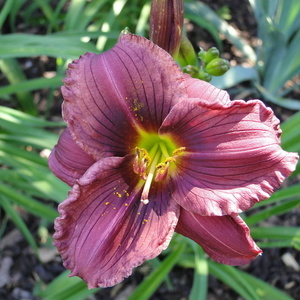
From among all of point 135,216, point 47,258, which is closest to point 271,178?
point 135,216

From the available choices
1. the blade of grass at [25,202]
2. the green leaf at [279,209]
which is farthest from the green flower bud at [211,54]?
the blade of grass at [25,202]

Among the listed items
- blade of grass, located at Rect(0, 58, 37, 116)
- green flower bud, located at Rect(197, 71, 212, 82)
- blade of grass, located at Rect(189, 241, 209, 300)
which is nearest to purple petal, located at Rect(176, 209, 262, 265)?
green flower bud, located at Rect(197, 71, 212, 82)

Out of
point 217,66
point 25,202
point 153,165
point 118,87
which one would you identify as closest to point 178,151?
point 153,165

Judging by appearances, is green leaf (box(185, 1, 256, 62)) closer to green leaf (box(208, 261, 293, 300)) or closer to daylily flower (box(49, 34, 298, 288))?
green leaf (box(208, 261, 293, 300))

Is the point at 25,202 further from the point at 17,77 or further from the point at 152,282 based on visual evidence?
the point at 17,77

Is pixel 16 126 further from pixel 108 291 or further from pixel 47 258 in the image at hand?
pixel 108 291

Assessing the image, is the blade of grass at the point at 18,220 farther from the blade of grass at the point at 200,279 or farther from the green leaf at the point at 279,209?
the green leaf at the point at 279,209
